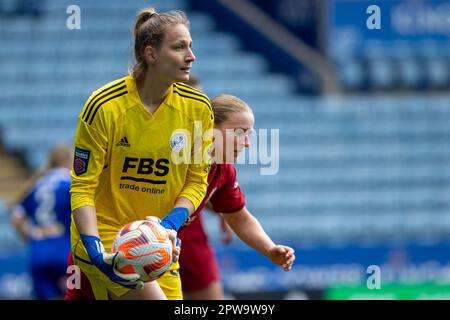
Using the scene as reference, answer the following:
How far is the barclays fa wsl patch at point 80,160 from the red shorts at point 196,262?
191 cm

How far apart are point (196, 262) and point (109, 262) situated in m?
2.17

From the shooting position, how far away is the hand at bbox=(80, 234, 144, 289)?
14.4 ft

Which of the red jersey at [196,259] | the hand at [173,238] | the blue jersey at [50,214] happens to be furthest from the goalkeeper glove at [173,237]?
the blue jersey at [50,214]

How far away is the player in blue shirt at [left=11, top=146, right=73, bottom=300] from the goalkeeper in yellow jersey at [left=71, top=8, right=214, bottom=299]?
10.8 feet

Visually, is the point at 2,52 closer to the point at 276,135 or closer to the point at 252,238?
the point at 276,135

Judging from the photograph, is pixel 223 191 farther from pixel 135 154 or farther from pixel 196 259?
pixel 196 259

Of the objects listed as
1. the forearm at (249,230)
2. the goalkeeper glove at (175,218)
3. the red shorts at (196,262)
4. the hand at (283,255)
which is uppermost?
the goalkeeper glove at (175,218)

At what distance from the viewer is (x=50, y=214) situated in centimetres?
809

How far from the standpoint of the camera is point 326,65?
13.6 m

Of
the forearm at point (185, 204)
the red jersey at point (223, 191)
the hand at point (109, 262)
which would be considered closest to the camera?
the hand at point (109, 262)

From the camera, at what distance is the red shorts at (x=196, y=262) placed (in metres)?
6.45

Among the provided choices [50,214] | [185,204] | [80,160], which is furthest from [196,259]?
[80,160]

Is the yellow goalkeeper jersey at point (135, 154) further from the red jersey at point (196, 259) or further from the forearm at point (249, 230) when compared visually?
the red jersey at point (196, 259)

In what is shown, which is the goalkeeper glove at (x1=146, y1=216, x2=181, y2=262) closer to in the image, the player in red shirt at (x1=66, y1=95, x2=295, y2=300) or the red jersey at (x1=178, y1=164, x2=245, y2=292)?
the player in red shirt at (x1=66, y1=95, x2=295, y2=300)
